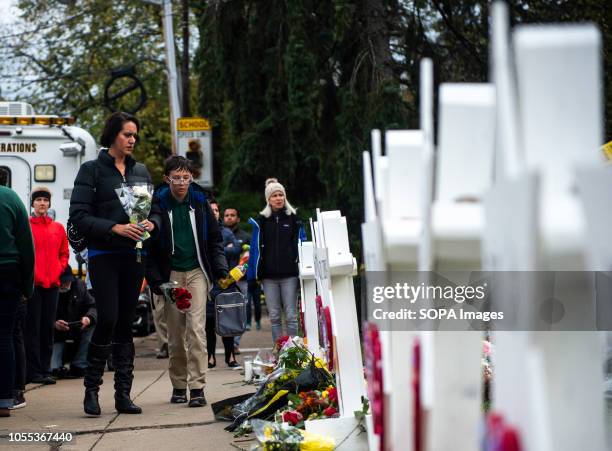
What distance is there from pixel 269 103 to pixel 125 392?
8.20 metres

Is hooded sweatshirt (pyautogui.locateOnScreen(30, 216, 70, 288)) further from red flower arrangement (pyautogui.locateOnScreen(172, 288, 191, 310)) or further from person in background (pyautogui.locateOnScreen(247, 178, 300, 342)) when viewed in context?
red flower arrangement (pyautogui.locateOnScreen(172, 288, 191, 310))

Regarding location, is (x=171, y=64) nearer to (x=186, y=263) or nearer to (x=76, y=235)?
(x=186, y=263)

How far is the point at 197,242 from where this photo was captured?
868 cm

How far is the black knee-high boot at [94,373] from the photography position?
25.8 feet

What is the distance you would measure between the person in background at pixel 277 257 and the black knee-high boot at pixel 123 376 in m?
3.93

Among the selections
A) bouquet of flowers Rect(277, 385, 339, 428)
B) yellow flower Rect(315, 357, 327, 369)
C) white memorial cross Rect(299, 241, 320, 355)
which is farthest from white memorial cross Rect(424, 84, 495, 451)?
white memorial cross Rect(299, 241, 320, 355)

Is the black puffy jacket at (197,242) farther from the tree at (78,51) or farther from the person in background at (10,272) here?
the tree at (78,51)

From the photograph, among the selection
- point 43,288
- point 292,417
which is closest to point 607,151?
point 292,417

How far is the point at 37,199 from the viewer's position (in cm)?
1098

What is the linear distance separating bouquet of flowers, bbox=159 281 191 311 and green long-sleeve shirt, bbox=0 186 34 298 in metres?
1.02

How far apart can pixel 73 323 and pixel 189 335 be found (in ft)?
11.9

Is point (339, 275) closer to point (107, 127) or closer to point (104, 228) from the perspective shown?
point (104, 228)

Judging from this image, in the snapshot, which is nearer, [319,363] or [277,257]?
[319,363]

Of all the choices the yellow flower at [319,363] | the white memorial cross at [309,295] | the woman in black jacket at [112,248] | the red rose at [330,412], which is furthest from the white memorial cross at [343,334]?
the white memorial cross at [309,295]
